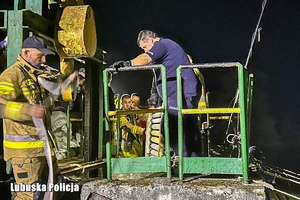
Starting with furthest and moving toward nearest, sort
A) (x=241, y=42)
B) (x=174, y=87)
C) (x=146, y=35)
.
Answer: (x=241, y=42), (x=146, y=35), (x=174, y=87)

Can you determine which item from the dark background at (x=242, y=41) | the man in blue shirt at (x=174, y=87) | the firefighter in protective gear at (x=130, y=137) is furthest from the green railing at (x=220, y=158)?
the dark background at (x=242, y=41)

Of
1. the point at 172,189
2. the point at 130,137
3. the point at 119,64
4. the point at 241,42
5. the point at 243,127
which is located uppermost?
the point at 241,42

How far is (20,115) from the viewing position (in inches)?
72.3

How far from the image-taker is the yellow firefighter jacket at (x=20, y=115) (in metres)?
1.87

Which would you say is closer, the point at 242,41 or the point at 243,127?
the point at 243,127

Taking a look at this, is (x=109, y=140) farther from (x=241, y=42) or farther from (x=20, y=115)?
(x=241, y=42)

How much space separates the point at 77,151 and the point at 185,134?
1.35 metres

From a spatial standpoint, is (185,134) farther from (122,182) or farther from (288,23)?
(288,23)

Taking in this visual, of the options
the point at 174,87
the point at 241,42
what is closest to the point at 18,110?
the point at 174,87

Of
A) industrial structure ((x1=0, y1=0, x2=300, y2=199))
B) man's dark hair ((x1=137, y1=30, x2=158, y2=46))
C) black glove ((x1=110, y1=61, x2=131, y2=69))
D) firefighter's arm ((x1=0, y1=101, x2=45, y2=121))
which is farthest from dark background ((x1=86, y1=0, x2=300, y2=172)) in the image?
firefighter's arm ((x1=0, y1=101, x2=45, y2=121))

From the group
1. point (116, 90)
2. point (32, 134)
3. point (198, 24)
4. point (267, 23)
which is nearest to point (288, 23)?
point (267, 23)

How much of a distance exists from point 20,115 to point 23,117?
2 centimetres

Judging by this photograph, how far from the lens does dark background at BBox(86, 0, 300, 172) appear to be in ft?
14.2

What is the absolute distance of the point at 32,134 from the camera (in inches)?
77.1
